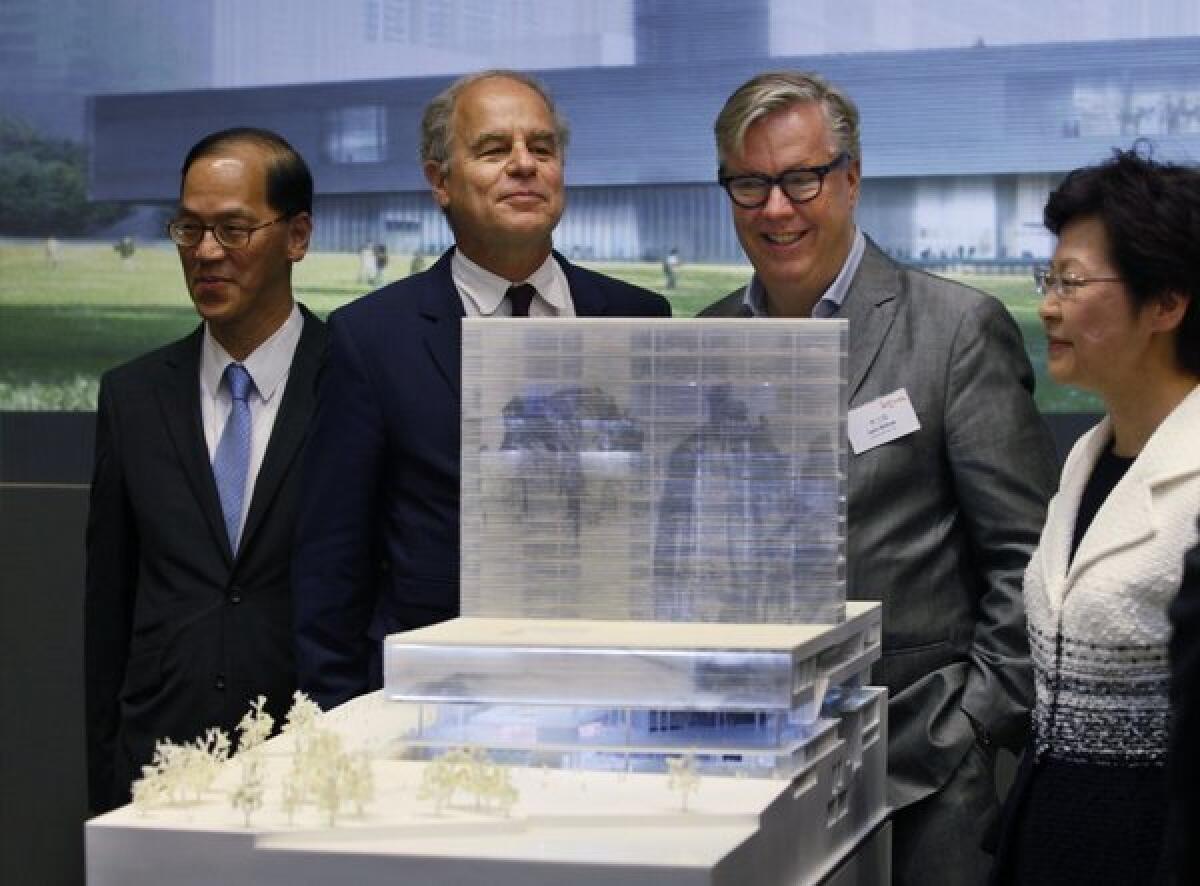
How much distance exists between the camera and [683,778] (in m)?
2.09

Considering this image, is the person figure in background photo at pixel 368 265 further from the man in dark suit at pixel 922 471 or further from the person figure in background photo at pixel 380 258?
the man in dark suit at pixel 922 471

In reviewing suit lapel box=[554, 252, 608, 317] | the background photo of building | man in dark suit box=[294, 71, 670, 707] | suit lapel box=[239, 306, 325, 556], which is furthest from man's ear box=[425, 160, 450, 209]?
the background photo of building

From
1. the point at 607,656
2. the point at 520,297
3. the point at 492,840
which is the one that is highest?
the point at 520,297

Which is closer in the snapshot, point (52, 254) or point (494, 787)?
point (494, 787)

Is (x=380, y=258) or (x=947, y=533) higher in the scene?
(x=380, y=258)

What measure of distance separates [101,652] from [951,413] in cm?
165

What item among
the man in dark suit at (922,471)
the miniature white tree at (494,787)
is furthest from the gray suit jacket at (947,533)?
the miniature white tree at (494,787)

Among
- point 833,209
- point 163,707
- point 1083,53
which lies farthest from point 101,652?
point 1083,53

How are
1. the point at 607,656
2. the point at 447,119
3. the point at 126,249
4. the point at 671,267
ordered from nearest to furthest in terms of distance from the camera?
the point at 607,656, the point at 447,119, the point at 671,267, the point at 126,249

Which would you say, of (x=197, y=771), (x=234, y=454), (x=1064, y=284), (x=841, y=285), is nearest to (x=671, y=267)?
(x=234, y=454)

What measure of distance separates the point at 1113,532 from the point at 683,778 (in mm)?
783

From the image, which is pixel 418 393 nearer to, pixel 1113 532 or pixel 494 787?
pixel 1113 532

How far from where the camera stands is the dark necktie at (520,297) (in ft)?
10.8

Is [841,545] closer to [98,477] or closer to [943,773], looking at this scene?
[943,773]
